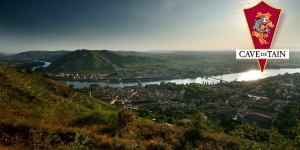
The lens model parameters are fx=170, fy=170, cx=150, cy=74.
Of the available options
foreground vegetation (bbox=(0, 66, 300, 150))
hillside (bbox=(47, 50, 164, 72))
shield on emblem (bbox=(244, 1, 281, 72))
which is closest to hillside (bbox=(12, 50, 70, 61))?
hillside (bbox=(47, 50, 164, 72))

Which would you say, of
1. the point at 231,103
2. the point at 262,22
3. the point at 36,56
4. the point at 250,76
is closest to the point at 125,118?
the point at 262,22

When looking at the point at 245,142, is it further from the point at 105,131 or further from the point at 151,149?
the point at 105,131

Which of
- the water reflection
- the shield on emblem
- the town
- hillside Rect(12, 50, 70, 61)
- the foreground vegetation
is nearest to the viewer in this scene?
the foreground vegetation

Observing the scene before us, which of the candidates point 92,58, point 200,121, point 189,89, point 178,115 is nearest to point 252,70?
point 189,89

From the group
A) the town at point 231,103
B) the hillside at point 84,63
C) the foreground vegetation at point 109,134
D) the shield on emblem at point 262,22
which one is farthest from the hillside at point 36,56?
the shield on emblem at point 262,22

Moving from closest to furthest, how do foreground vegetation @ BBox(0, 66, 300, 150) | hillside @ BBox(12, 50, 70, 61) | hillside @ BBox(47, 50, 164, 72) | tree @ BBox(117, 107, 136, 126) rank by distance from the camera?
foreground vegetation @ BBox(0, 66, 300, 150)
tree @ BBox(117, 107, 136, 126)
hillside @ BBox(47, 50, 164, 72)
hillside @ BBox(12, 50, 70, 61)

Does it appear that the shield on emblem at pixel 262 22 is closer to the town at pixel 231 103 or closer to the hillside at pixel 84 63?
the town at pixel 231 103

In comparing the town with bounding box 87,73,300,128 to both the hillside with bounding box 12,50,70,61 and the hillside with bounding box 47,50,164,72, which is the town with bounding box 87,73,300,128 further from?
the hillside with bounding box 12,50,70,61

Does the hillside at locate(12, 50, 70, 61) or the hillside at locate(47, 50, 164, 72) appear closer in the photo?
the hillside at locate(47, 50, 164, 72)
